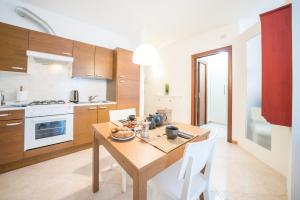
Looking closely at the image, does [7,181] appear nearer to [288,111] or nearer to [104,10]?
[104,10]

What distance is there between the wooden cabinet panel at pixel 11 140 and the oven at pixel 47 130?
0.06 meters

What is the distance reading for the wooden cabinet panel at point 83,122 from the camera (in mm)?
2248

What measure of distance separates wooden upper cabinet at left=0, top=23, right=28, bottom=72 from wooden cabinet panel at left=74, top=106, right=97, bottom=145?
40.6 inches

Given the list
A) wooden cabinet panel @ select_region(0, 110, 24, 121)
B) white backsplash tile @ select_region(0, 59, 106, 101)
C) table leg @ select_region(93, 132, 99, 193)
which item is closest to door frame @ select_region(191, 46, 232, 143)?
white backsplash tile @ select_region(0, 59, 106, 101)

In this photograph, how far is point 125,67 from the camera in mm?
2988

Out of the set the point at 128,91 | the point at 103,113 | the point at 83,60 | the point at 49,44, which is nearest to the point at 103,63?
the point at 83,60

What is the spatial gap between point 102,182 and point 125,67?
2299mm

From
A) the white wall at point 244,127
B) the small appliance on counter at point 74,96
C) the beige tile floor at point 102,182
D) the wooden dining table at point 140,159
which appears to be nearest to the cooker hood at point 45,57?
the small appliance on counter at point 74,96

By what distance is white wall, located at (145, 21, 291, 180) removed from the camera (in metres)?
1.73

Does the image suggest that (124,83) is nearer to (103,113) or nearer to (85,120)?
(103,113)

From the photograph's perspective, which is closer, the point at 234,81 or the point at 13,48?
the point at 13,48

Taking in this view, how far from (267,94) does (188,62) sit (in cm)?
228

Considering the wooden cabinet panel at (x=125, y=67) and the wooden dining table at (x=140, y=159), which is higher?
the wooden cabinet panel at (x=125, y=67)

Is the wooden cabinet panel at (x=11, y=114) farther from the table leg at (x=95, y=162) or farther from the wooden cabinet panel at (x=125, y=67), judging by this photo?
the wooden cabinet panel at (x=125, y=67)
